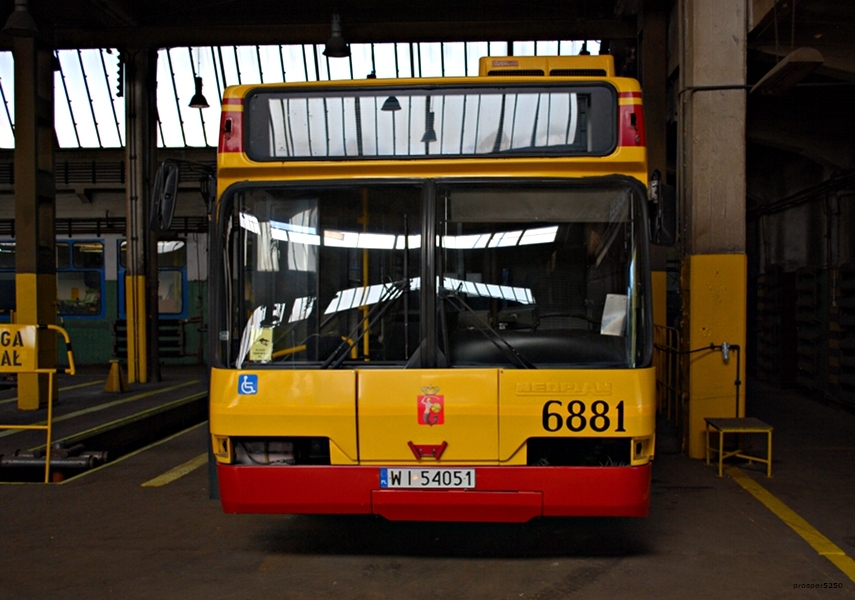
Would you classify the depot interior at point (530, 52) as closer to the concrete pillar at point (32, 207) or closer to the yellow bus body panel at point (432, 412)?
the concrete pillar at point (32, 207)

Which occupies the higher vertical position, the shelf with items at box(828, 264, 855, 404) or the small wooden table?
the shelf with items at box(828, 264, 855, 404)

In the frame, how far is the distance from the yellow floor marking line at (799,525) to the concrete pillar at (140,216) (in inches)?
485

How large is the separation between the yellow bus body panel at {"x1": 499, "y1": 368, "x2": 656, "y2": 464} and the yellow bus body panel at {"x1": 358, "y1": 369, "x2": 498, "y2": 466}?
4.1 inches

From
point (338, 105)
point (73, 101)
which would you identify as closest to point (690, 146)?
point (338, 105)

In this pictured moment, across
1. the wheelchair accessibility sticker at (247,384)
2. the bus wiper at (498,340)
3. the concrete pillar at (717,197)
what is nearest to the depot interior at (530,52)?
the concrete pillar at (717,197)

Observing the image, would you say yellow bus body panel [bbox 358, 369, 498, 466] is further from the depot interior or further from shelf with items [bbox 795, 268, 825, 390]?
shelf with items [bbox 795, 268, 825, 390]

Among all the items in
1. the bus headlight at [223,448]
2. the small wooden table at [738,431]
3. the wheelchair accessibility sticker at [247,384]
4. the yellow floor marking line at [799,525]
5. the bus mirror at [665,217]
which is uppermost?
the bus mirror at [665,217]

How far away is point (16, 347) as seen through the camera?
8000 mm

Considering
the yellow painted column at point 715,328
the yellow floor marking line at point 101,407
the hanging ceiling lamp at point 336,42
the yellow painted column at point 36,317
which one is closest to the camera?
the yellow painted column at point 715,328

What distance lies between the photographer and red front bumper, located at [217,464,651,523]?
4523 millimetres

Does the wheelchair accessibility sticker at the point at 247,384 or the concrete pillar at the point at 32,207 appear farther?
the concrete pillar at the point at 32,207

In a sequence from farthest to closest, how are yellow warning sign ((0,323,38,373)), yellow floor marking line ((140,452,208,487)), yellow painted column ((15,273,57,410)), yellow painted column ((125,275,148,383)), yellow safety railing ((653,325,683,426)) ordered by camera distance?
yellow painted column ((125,275,148,383)) → yellow painted column ((15,273,57,410)) → yellow safety railing ((653,325,683,426)) → yellow warning sign ((0,323,38,373)) → yellow floor marking line ((140,452,208,487))

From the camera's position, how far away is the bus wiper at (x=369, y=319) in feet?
15.1

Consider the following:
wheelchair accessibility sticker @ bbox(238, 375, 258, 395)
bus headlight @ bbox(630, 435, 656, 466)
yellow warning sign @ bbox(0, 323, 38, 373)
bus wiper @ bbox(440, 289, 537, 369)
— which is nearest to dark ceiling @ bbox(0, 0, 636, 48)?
yellow warning sign @ bbox(0, 323, 38, 373)
